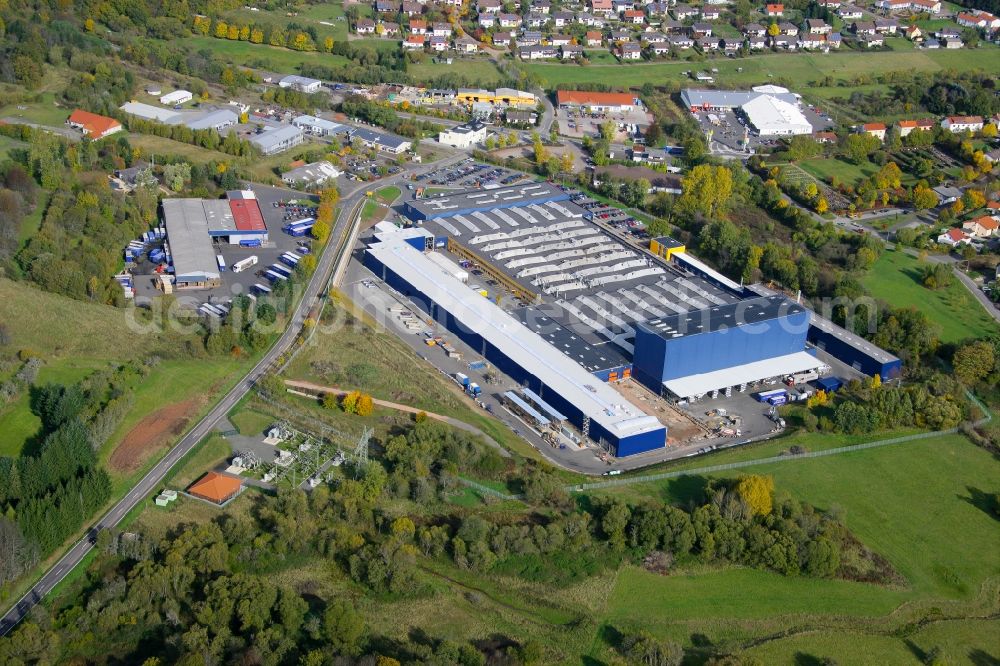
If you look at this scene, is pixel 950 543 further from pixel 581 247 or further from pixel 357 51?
pixel 357 51

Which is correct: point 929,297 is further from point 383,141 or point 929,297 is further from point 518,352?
point 383,141

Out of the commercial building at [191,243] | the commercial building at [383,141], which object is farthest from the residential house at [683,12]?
the commercial building at [191,243]

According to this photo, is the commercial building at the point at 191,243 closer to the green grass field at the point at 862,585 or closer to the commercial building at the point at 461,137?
the commercial building at the point at 461,137

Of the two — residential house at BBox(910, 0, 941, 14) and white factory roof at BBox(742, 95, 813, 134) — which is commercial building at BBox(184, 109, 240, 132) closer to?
white factory roof at BBox(742, 95, 813, 134)

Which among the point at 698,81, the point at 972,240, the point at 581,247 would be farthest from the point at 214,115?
the point at 972,240

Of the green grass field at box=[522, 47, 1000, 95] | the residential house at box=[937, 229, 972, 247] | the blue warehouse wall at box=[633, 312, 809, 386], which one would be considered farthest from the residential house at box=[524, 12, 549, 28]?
the blue warehouse wall at box=[633, 312, 809, 386]

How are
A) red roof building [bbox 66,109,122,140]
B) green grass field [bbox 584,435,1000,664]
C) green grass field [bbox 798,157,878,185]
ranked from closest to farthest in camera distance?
green grass field [bbox 584,435,1000,664] → red roof building [bbox 66,109,122,140] → green grass field [bbox 798,157,878,185]

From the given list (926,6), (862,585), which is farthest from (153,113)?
(926,6)
